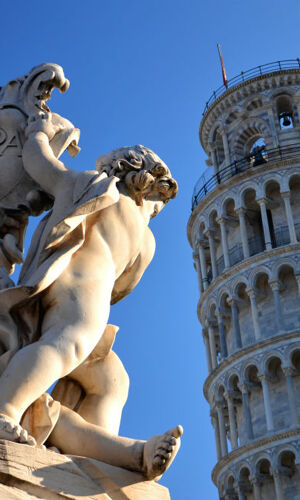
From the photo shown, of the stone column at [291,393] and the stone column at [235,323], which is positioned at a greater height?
the stone column at [235,323]

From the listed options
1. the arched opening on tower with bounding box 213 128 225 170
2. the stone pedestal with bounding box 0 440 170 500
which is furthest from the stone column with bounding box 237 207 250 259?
the stone pedestal with bounding box 0 440 170 500

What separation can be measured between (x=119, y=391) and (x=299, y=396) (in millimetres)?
25139

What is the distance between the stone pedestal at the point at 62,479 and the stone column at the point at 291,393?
81.2 feet

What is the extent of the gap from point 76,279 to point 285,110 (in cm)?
3137

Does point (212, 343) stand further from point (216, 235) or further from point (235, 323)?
point (216, 235)

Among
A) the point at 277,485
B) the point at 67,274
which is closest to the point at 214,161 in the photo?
the point at 277,485

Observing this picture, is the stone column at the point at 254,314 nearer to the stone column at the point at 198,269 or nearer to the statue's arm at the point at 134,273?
the stone column at the point at 198,269

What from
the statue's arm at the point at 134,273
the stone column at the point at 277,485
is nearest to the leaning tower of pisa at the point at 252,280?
the stone column at the point at 277,485

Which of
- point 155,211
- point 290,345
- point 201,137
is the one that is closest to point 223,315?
point 290,345

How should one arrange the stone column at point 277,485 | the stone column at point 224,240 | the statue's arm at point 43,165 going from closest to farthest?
1. the statue's arm at point 43,165
2. the stone column at point 277,485
3. the stone column at point 224,240

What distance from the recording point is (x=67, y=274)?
318cm

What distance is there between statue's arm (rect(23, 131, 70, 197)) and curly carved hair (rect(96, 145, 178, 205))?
0.80ft

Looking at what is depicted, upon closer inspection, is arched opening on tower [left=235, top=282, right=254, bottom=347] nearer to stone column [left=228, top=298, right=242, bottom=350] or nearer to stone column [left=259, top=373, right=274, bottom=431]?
stone column [left=228, top=298, right=242, bottom=350]

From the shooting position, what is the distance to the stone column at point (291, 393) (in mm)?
27109
